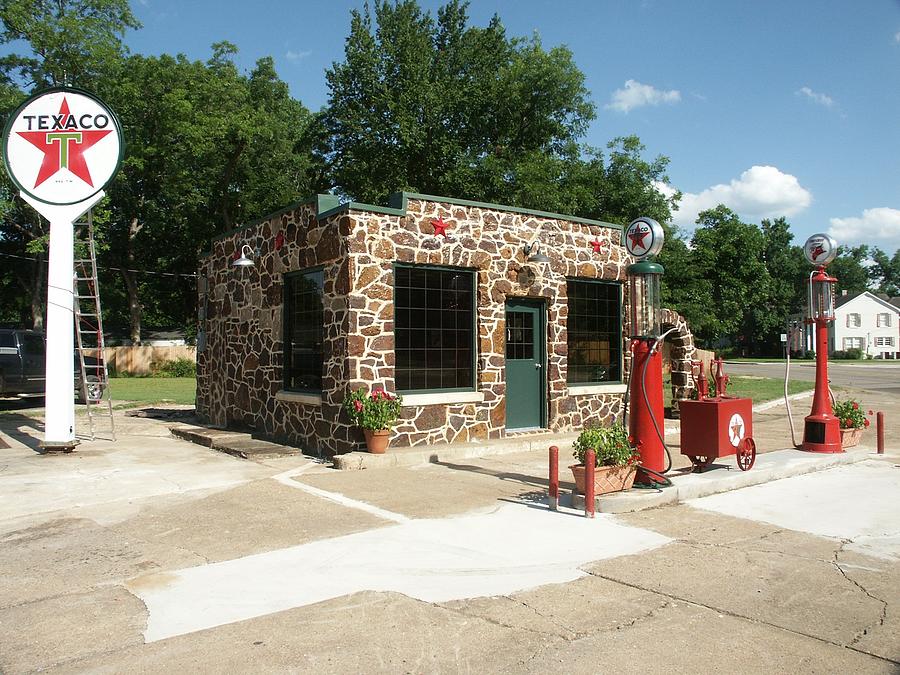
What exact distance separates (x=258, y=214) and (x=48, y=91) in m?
30.0

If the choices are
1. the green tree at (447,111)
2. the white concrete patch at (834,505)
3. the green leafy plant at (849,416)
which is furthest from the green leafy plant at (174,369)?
the white concrete patch at (834,505)

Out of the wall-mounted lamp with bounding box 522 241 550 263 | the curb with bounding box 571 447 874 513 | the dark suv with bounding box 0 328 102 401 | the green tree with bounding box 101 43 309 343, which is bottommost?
the curb with bounding box 571 447 874 513

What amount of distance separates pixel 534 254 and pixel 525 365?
1.96 m

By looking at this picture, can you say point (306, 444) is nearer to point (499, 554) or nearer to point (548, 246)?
point (548, 246)

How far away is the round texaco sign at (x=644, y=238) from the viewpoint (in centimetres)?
823

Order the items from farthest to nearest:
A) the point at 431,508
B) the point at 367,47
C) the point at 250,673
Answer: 1. the point at 367,47
2. the point at 431,508
3. the point at 250,673

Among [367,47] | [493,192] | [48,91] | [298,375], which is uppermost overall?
[367,47]

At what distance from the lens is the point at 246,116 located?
3834 cm

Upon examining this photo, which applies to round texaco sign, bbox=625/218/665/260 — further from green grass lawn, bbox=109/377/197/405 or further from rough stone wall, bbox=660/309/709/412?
green grass lawn, bbox=109/377/197/405

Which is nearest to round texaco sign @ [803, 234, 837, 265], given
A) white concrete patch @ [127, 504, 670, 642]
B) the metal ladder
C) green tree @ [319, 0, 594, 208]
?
white concrete patch @ [127, 504, 670, 642]

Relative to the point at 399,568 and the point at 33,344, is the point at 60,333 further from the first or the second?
the point at 33,344

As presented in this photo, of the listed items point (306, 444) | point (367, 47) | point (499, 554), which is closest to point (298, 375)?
point (306, 444)

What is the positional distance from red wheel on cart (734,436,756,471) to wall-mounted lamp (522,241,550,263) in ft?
15.9

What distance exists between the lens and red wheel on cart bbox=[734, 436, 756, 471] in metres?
8.98
